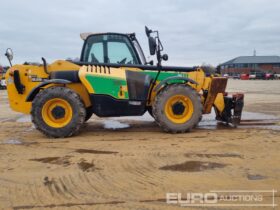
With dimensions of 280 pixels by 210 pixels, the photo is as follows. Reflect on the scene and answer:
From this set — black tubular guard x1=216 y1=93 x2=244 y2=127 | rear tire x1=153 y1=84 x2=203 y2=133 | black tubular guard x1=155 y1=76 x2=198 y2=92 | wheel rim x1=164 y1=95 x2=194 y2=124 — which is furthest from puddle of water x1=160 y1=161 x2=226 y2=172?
black tubular guard x1=216 y1=93 x2=244 y2=127

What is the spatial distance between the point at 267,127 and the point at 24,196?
6454mm

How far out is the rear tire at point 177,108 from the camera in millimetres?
8414

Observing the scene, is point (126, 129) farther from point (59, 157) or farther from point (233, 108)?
point (59, 157)

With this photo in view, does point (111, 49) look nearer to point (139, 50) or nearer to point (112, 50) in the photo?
point (112, 50)

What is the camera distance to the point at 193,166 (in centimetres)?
574

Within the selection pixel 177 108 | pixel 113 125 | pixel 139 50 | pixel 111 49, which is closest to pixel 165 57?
pixel 139 50

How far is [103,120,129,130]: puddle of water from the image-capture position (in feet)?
32.9

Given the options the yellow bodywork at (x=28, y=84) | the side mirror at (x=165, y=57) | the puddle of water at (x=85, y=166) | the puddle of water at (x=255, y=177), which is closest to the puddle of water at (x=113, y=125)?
the yellow bodywork at (x=28, y=84)

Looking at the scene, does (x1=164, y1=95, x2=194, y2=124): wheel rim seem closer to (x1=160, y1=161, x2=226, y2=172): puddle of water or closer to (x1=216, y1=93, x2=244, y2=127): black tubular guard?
(x1=216, y1=93, x2=244, y2=127): black tubular guard

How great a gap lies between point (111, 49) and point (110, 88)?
1191 millimetres

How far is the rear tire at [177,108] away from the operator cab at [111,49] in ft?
4.00

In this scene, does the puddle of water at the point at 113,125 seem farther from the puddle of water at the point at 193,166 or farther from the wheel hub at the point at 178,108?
the puddle of water at the point at 193,166

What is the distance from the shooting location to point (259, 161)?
19.5 feet

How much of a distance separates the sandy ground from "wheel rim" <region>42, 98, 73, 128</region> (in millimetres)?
390
